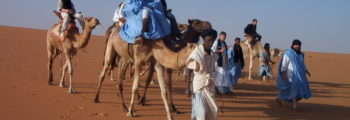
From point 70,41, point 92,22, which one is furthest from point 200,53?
point 70,41

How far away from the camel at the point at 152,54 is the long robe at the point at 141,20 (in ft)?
0.59

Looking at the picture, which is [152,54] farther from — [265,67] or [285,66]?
[265,67]

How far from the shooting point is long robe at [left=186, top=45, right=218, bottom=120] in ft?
16.1

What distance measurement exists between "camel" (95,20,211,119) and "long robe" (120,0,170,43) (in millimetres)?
181

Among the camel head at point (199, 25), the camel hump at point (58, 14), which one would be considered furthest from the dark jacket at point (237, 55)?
the camel hump at point (58, 14)

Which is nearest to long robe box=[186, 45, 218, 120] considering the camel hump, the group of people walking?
the group of people walking

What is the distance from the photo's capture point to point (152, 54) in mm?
6695

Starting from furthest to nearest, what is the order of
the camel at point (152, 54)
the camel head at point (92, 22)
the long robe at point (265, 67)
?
the long robe at point (265, 67) → the camel head at point (92, 22) → the camel at point (152, 54)

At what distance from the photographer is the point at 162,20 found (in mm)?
6910

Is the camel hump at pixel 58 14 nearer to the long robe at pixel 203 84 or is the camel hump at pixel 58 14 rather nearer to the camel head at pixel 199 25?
the camel head at pixel 199 25

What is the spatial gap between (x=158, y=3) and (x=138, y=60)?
133cm

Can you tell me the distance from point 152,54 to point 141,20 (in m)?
0.93

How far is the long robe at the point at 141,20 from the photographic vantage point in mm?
6740

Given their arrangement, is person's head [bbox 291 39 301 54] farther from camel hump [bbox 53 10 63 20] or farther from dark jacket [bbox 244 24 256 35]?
dark jacket [bbox 244 24 256 35]
